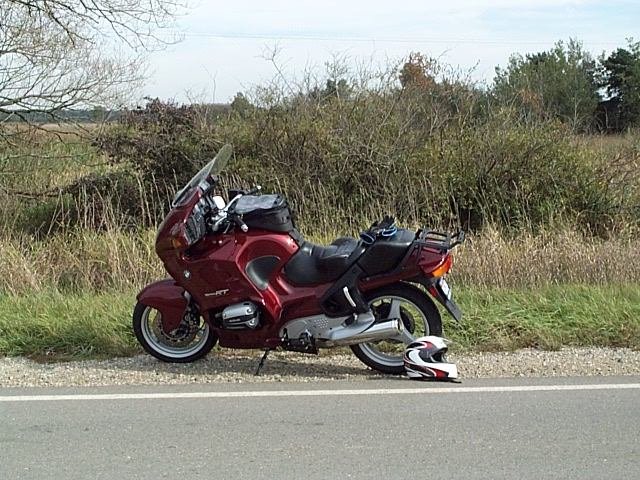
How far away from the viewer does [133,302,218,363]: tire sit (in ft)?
21.3

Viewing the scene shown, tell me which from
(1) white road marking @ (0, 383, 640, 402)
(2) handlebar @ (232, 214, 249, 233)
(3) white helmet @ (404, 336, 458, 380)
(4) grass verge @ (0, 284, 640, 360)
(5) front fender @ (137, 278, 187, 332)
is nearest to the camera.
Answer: (1) white road marking @ (0, 383, 640, 402)

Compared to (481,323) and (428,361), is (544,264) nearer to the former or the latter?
(481,323)

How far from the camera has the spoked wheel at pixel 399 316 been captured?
20.3 ft

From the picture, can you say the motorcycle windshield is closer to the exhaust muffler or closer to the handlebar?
the handlebar

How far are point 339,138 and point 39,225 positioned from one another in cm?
522

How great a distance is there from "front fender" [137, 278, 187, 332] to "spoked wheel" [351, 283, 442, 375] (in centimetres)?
142

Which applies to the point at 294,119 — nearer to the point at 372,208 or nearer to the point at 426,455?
the point at 372,208

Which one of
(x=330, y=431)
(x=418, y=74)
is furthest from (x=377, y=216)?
(x=330, y=431)

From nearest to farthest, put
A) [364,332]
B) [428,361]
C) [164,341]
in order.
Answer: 1. [428,361]
2. [364,332]
3. [164,341]

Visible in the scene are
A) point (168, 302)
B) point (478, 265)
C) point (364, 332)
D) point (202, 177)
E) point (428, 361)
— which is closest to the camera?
point (428, 361)

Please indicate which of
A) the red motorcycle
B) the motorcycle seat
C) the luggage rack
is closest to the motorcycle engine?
the red motorcycle

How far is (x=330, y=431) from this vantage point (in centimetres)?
489

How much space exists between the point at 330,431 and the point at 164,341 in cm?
217

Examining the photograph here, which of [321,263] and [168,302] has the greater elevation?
[321,263]
